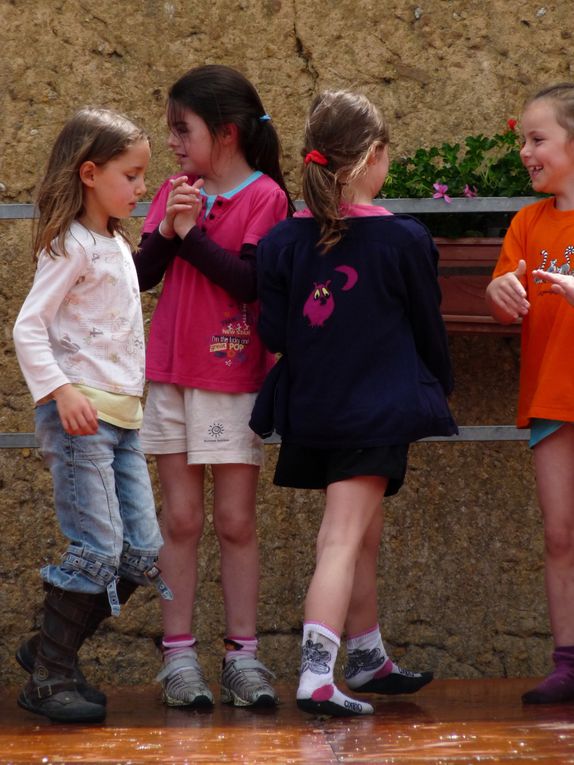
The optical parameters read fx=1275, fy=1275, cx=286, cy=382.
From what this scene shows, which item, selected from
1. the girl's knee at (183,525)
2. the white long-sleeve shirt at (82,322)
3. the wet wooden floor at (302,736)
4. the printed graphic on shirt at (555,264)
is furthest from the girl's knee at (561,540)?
the white long-sleeve shirt at (82,322)

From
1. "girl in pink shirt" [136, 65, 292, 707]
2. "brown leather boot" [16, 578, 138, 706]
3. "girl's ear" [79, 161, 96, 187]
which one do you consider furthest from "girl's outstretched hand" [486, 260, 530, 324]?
"brown leather boot" [16, 578, 138, 706]

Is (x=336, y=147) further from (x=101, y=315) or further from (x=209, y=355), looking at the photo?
(x=101, y=315)

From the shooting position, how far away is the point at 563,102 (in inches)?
132

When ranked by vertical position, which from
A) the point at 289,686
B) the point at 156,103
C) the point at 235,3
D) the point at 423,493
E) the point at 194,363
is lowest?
the point at 289,686

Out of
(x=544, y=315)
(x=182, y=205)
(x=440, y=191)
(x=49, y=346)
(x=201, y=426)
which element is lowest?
(x=201, y=426)

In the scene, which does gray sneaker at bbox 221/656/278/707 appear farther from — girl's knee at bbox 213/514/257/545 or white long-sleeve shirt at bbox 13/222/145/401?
white long-sleeve shirt at bbox 13/222/145/401

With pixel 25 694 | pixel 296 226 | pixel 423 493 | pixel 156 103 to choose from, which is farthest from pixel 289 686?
pixel 156 103

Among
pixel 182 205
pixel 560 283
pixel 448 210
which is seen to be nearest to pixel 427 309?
pixel 560 283

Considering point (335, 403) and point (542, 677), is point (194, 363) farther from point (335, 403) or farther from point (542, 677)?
point (542, 677)

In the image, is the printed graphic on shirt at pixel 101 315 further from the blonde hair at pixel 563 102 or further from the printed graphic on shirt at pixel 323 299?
the blonde hair at pixel 563 102

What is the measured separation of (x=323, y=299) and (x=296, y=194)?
91 centimetres

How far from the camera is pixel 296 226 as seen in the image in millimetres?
3146

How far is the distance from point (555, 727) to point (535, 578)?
1.11m

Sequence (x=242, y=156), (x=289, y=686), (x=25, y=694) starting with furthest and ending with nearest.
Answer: (x=289, y=686), (x=242, y=156), (x=25, y=694)
